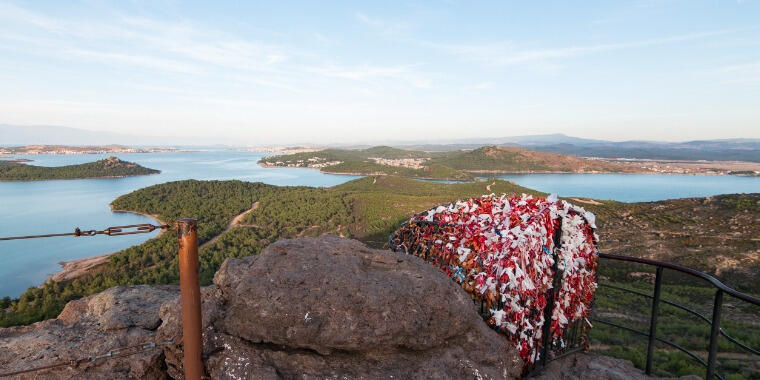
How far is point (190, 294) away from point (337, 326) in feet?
3.95

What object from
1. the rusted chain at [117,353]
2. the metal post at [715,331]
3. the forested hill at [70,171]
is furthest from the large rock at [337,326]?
the forested hill at [70,171]

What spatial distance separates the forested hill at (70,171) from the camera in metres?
85.4

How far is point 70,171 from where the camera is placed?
305 ft

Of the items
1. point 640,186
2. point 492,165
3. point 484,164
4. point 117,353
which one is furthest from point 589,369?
point 492,165

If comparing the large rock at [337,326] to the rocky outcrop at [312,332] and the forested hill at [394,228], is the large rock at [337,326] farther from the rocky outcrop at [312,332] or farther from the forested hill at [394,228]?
the forested hill at [394,228]

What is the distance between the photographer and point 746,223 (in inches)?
1194

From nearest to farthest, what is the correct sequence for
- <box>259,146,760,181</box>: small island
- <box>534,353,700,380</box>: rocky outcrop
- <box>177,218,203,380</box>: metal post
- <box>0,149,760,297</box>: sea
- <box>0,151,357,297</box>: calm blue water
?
1. <box>177,218,203,380</box>: metal post
2. <box>534,353,700,380</box>: rocky outcrop
3. <box>0,151,357,297</box>: calm blue water
4. <box>0,149,760,297</box>: sea
5. <box>259,146,760,181</box>: small island

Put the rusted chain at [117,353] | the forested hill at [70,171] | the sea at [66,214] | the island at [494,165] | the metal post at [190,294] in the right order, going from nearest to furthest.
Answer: the metal post at [190,294]
the rusted chain at [117,353]
the sea at [66,214]
the forested hill at [70,171]
the island at [494,165]

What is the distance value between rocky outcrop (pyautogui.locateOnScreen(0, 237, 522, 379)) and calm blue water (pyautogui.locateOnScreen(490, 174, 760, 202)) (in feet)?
273

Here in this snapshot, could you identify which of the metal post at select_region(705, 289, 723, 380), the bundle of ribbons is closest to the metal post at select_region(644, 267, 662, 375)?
the metal post at select_region(705, 289, 723, 380)

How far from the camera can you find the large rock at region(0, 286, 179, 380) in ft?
10.7

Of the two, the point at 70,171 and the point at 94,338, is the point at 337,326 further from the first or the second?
the point at 70,171

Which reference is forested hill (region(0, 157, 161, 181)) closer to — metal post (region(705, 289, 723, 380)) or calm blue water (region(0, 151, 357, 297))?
calm blue water (region(0, 151, 357, 297))

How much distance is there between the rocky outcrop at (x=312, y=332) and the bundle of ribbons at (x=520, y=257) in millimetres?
371
